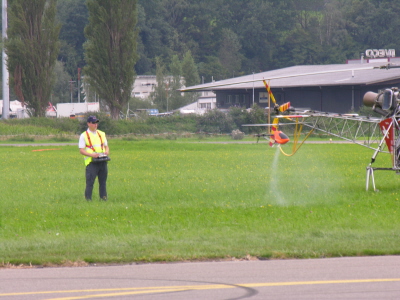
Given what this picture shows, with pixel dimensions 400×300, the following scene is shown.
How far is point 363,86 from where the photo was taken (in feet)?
191

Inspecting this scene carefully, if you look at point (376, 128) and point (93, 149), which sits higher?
point (376, 128)

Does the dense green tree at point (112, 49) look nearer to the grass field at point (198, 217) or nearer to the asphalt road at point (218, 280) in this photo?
the grass field at point (198, 217)

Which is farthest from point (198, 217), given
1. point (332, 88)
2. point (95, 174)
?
point (332, 88)

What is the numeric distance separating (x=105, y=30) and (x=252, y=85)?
19.2m

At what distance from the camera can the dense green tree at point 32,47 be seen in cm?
5106

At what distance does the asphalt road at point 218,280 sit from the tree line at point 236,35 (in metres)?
101

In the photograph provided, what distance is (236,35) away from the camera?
11469 cm

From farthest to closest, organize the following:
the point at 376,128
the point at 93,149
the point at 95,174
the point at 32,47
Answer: the point at 32,47, the point at 376,128, the point at 95,174, the point at 93,149

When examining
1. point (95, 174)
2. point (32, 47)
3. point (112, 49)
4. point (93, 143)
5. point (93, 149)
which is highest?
point (32, 47)

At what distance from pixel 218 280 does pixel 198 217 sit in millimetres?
4177

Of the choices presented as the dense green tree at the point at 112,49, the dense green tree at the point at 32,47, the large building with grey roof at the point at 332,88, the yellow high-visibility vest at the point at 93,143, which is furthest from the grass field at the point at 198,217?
the large building with grey roof at the point at 332,88

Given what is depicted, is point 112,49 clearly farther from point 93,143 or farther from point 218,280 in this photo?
point 218,280

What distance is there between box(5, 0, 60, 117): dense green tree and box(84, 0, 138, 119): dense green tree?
10.8 ft

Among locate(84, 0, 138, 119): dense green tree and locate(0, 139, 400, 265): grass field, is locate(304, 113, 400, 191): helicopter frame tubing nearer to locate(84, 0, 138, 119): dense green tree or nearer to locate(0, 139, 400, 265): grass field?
locate(0, 139, 400, 265): grass field
